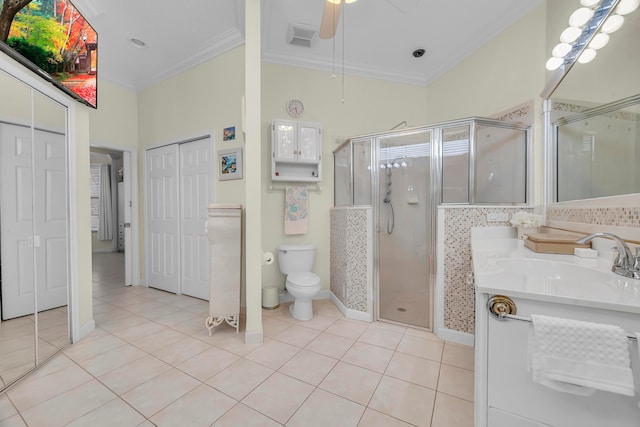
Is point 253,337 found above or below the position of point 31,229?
below

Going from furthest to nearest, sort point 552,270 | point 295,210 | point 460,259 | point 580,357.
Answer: point 295,210
point 460,259
point 552,270
point 580,357

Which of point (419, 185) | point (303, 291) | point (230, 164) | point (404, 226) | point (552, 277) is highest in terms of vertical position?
point (230, 164)

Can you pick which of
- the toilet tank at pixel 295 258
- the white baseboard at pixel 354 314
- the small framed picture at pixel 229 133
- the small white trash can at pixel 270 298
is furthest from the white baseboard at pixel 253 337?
the small framed picture at pixel 229 133

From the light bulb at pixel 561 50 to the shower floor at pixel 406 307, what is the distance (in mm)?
2087

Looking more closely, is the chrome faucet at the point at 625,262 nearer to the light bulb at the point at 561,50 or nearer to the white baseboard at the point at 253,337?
the light bulb at the point at 561,50

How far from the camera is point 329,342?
6.65 ft

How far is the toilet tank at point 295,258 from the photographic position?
107 inches

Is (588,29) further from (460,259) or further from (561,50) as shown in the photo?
(460,259)

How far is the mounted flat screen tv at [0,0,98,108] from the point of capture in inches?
55.9

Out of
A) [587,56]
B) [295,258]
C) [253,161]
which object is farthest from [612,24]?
[295,258]

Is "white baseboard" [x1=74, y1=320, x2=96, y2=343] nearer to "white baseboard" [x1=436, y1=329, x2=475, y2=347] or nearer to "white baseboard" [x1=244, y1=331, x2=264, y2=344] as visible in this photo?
"white baseboard" [x1=244, y1=331, x2=264, y2=344]

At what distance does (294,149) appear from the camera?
274cm

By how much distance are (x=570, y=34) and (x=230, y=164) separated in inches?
119

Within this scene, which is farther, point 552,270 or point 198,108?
point 198,108
